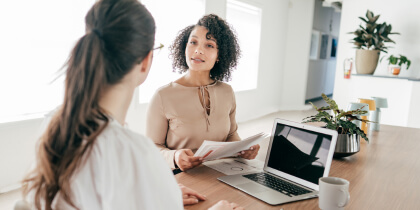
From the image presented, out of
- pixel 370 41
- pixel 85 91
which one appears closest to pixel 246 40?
pixel 370 41

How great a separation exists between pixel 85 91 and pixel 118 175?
19 centimetres

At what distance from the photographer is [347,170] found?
1471 millimetres

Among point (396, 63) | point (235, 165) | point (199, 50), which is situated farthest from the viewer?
point (396, 63)

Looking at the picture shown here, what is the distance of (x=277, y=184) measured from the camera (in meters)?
1.22

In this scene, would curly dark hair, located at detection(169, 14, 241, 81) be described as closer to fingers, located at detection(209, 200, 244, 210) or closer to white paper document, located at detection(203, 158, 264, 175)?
white paper document, located at detection(203, 158, 264, 175)

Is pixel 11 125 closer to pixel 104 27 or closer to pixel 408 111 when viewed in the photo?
pixel 104 27

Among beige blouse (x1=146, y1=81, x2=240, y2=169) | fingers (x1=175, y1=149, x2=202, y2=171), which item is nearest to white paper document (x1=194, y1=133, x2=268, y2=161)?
fingers (x1=175, y1=149, x2=202, y2=171)

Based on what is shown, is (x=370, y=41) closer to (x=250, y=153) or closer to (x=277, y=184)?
(x=250, y=153)

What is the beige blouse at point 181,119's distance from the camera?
1.65m

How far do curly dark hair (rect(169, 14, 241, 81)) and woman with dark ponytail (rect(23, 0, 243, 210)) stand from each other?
3.55 feet

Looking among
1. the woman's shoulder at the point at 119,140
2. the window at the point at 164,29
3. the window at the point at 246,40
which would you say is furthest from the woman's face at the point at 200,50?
the window at the point at 246,40

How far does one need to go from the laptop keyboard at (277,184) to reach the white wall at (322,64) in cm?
A: 735

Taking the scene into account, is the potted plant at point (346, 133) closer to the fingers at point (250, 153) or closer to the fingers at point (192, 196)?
the fingers at point (250, 153)

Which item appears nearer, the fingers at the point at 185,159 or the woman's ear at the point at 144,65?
the woman's ear at the point at 144,65
